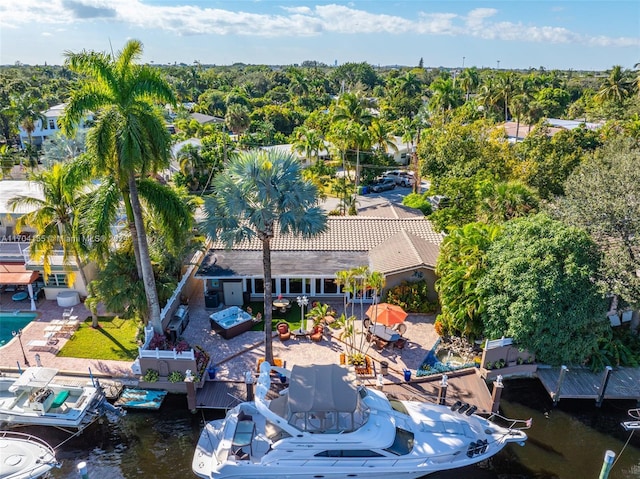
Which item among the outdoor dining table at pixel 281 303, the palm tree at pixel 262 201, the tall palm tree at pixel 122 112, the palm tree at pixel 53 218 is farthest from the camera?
the outdoor dining table at pixel 281 303

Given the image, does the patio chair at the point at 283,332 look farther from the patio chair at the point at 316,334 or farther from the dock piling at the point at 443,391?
the dock piling at the point at 443,391

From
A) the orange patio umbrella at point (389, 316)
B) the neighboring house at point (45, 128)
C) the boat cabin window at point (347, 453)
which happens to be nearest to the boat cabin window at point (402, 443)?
the boat cabin window at point (347, 453)

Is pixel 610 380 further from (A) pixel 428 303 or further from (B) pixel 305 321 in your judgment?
(B) pixel 305 321

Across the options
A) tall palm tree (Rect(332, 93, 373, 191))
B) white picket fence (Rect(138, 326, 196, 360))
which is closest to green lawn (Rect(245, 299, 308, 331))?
white picket fence (Rect(138, 326, 196, 360))

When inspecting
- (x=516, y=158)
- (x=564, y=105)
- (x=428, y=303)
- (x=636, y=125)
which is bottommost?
(x=428, y=303)

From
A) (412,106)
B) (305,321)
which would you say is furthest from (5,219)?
(412,106)

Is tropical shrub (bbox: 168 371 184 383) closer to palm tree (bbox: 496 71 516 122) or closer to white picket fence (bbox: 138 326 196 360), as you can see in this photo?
white picket fence (bbox: 138 326 196 360)

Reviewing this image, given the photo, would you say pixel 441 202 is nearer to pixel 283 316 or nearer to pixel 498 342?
pixel 498 342
